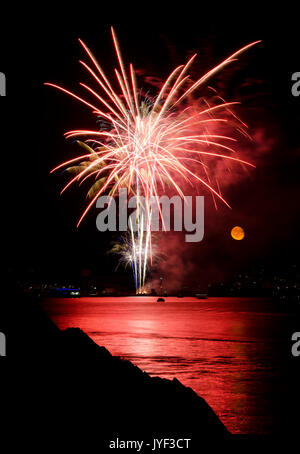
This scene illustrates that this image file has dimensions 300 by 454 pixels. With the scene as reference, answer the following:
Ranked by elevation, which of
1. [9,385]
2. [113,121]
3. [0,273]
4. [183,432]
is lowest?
[183,432]

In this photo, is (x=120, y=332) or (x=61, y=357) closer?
(x=61, y=357)

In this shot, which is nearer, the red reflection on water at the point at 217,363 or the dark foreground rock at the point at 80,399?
the dark foreground rock at the point at 80,399

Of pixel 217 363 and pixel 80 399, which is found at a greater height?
pixel 217 363

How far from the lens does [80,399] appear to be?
657 cm

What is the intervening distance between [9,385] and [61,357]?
1.12m

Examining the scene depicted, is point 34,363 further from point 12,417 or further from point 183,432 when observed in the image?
point 183,432

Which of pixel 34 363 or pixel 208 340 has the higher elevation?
pixel 208 340

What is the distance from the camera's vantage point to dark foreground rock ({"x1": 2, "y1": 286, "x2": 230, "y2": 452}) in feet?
19.5

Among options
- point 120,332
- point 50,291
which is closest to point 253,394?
point 120,332

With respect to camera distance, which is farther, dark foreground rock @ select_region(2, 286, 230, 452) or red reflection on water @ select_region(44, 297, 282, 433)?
red reflection on water @ select_region(44, 297, 282, 433)

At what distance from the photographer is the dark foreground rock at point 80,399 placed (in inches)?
234

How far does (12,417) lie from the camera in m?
5.82

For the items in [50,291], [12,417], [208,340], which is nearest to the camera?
[12,417]

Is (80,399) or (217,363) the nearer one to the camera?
(80,399)
